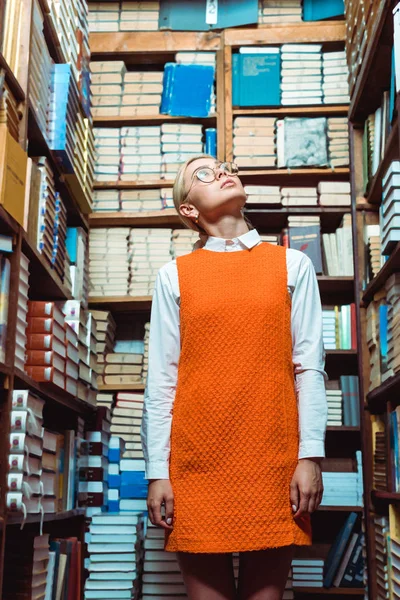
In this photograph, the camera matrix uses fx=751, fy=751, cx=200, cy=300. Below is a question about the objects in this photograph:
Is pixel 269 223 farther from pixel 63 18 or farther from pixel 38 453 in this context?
pixel 38 453

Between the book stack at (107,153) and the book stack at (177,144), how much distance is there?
23cm


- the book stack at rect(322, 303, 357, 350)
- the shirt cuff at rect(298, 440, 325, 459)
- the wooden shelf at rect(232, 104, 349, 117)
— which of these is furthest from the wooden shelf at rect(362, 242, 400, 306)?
the wooden shelf at rect(232, 104, 349, 117)

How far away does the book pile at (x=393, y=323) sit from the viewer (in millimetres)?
2398

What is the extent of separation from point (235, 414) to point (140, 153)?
97.0 inches

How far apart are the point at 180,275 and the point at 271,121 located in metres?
2.18

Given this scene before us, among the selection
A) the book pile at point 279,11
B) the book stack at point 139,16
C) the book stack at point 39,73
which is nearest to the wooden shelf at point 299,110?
the book pile at point 279,11

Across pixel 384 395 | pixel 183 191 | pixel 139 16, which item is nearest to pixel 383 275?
pixel 384 395

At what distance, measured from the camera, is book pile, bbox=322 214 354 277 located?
11.4 feet

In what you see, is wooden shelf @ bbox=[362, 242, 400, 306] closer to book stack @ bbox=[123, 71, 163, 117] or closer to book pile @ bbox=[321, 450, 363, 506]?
book pile @ bbox=[321, 450, 363, 506]

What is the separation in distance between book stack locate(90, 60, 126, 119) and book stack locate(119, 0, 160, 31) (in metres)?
0.24

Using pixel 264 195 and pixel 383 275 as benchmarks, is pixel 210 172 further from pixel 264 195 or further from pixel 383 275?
pixel 264 195

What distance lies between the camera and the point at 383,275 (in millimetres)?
2715

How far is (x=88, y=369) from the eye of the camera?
3053 mm

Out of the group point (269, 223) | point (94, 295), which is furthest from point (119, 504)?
point (269, 223)
